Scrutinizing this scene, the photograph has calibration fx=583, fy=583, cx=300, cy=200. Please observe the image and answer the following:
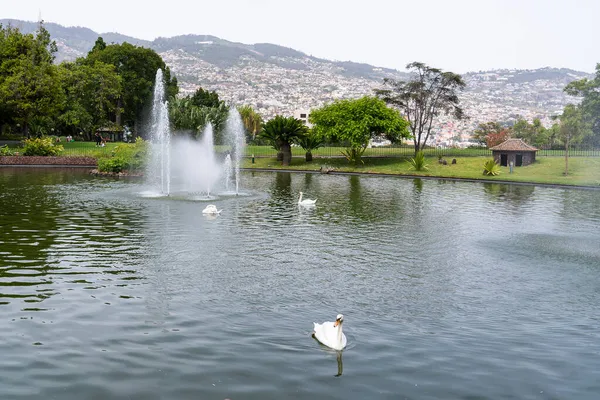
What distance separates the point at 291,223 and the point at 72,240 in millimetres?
9382

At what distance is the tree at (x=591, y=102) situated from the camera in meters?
85.8

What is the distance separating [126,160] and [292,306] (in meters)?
Answer: 43.1

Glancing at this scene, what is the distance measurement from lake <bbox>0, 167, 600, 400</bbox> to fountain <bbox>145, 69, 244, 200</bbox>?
36.1 feet

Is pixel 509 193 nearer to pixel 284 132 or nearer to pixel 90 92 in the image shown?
pixel 284 132

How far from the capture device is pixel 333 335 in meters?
10.9

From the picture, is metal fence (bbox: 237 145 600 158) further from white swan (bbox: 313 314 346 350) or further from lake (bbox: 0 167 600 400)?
white swan (bbox: 313 314 346 350)

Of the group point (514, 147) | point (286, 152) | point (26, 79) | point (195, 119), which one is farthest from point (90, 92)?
point (514, 147)

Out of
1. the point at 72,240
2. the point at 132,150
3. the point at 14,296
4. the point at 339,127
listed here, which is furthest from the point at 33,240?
the point at 339,127

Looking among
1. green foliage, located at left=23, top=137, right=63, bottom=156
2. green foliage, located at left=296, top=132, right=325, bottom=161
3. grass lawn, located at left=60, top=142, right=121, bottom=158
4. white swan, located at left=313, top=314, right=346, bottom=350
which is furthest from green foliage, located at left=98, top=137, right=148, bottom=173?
white swan, located at left=313, top=314, right=346, bottom=350

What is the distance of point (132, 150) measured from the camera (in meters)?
54.2

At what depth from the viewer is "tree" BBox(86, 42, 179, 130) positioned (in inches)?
3797

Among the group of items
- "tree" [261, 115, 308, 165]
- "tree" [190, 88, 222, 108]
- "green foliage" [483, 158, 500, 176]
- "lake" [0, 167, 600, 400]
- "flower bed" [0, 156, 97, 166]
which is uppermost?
"tree" [190, 88, 222, 108]

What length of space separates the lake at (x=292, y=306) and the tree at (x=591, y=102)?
68.0m

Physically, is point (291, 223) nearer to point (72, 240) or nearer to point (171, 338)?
point (72, 240)
